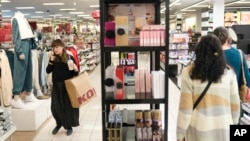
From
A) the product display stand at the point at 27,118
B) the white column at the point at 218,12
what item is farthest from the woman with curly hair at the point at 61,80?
the white column at the point at 218,12

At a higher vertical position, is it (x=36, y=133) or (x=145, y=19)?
(x=145, y=19)

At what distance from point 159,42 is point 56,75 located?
2.63m

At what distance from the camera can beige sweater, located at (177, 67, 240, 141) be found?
7.96 ft

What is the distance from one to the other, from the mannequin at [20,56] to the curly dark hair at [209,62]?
3.28 m

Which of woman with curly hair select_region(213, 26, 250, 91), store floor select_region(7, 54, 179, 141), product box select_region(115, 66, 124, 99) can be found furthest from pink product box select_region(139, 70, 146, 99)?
store floor select_region(7, 54, 179, 141)

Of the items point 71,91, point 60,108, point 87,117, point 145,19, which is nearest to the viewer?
point 145,19

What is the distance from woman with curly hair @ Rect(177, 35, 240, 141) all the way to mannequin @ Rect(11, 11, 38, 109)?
3249 millimetres

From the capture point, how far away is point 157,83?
2445mm

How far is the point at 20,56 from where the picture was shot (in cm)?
478

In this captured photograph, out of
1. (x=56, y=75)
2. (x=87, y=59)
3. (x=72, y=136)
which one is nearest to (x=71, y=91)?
(x=56, y=75)

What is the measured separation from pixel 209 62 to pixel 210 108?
15.3 inches

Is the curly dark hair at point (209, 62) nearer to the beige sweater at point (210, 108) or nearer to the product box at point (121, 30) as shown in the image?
the beige sweater at point (210, 108)

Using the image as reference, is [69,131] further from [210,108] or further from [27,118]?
[210,108]

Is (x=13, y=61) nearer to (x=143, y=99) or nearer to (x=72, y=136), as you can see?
(x=72, y=136)
